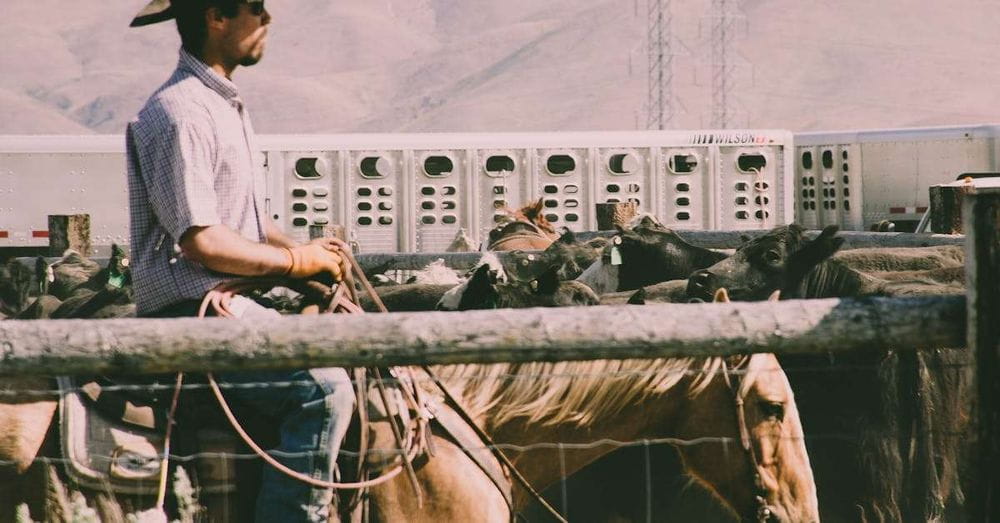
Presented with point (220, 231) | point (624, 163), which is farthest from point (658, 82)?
point (220, 231)

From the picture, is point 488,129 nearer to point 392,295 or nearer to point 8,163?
point 8,163

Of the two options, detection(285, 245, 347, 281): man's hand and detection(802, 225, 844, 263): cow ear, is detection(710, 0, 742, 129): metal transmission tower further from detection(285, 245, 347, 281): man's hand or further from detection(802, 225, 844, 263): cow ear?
detection(285, 245, 347, 281): man's hand

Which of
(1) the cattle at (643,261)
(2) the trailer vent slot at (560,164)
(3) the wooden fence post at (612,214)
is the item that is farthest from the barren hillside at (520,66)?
(1) the cattle at (643,261)

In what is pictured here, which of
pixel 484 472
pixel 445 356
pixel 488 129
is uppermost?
pixel 488 129

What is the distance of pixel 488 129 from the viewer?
126000mm

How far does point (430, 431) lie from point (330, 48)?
179 m

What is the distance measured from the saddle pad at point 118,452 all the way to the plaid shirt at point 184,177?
11.9 inches

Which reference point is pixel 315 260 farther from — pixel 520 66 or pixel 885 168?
pixel 520 66

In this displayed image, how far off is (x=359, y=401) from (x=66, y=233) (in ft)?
34.0

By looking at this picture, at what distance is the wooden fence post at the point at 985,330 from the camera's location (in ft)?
11.0

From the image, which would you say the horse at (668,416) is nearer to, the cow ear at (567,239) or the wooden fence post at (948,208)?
the wooden fence post at (948,208)

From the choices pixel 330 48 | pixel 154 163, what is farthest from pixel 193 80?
pixel 330 48

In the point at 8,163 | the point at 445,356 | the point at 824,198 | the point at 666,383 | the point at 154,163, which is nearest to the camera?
the point at 445,356

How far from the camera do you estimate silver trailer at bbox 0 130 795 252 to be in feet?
77.5
